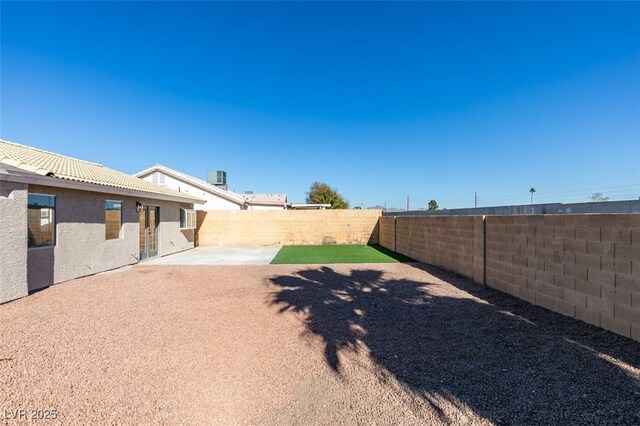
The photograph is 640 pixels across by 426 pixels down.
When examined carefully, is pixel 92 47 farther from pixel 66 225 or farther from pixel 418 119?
pixel 418 119

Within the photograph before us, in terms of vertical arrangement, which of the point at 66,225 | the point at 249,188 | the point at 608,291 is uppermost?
the point at 249,188

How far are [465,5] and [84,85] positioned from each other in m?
16.5

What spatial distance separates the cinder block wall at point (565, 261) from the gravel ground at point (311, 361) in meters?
0.31

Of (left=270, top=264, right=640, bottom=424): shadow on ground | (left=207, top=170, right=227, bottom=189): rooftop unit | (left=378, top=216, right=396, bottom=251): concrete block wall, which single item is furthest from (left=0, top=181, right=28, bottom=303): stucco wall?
(left=207, top=170, right=227, bottom=189): rooftop unit

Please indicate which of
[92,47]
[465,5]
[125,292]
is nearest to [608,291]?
[125,292]

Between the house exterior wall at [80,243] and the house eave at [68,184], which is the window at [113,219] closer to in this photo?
the house exterior wall at [80,243]

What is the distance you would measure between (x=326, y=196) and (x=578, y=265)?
39081 millimetres

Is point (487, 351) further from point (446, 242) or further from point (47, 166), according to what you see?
point (47, 166)

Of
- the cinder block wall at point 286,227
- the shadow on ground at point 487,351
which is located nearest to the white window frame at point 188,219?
the cinder block wall at point 286,227

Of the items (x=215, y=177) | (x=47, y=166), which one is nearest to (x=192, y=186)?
(x=215, y=177)

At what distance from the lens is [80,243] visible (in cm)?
865

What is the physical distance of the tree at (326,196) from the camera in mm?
43031

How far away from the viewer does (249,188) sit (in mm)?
43094

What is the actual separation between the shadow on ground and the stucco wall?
5.63m
